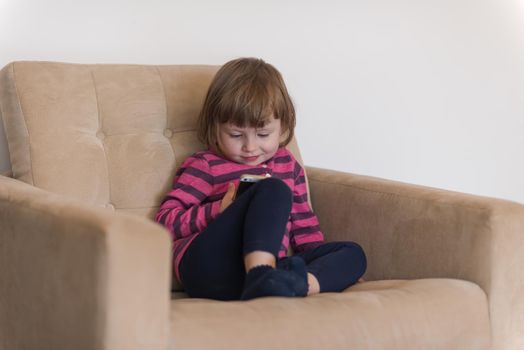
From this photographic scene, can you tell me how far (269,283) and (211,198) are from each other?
493 millimetres

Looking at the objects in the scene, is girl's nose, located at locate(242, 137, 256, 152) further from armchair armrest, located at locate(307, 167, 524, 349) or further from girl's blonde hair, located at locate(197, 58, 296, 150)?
armchair armrest, located at locate(307, 167, 524, 349)

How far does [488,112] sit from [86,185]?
157 cm

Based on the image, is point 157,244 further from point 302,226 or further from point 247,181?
point 302,226

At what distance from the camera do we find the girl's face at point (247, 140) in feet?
6.70

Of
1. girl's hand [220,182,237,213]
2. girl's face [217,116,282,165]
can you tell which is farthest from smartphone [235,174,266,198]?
girl's face [217,116,282,165]

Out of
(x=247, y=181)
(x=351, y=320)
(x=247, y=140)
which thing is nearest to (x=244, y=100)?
(x=247, y=140)

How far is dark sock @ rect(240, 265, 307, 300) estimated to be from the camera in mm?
1604

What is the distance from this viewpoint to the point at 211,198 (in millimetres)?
2059

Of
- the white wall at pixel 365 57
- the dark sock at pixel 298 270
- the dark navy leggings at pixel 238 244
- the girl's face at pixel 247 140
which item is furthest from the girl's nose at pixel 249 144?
the white wall at pixel 365 57

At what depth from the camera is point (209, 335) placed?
1.42 meters

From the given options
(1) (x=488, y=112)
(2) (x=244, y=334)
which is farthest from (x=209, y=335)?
(1) (x=488, y=112)

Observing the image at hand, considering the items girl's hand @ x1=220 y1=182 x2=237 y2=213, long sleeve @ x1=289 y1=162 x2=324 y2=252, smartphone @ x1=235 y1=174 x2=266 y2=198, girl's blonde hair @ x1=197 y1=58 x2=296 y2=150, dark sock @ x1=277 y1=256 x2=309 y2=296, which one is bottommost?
long sleeve @ x1=289 y1=162 x2=324 y2=252

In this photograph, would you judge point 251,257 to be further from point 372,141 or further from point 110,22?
point 372,141

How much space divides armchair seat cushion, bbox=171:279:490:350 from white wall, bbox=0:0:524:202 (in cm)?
95
